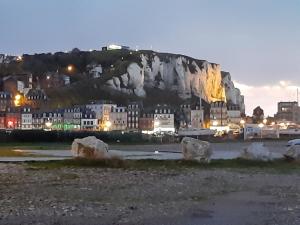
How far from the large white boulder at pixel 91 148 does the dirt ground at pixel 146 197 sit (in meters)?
5.21

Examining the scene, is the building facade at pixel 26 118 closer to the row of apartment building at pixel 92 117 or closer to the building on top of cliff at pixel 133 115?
the row of apartment building at pixel 92 117

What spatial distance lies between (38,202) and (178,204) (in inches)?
180

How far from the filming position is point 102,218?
15641mm

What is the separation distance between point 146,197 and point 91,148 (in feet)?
55.9

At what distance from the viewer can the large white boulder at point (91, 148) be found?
36287 mm

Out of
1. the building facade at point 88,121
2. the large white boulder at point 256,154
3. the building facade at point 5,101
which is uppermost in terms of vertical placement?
the building facade at point 5,101

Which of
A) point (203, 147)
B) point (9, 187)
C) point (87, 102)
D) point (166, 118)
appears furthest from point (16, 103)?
point (9, 187)

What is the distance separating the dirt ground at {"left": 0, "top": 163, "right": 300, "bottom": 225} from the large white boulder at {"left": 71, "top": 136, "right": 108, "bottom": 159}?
5.21 meters

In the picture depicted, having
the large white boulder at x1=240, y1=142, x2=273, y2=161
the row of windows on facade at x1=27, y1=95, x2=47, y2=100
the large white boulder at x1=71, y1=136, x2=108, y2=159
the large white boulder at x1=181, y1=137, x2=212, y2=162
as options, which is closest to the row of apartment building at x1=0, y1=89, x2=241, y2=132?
the row of windows on facade at x1=27, y1=95, x2=47, y2=100

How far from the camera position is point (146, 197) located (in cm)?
2005

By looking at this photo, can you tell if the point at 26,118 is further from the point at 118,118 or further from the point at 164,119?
the point at 164,119

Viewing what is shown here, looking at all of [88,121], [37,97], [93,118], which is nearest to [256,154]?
[88,121]

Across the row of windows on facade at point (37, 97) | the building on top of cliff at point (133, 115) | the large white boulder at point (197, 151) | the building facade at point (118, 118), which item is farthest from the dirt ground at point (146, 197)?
the row of windows on facade at point (37, 97)

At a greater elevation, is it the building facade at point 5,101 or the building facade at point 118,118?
the building facade at point 5,101
